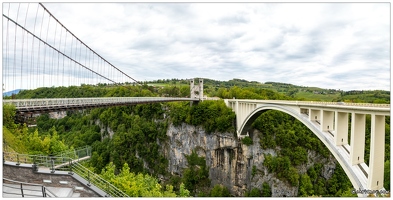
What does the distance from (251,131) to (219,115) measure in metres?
4.51

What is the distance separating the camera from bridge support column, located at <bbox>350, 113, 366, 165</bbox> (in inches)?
459

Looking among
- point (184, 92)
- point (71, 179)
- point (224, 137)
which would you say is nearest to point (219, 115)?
point (224, 137)

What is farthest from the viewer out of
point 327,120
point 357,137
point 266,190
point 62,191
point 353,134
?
point 266,190

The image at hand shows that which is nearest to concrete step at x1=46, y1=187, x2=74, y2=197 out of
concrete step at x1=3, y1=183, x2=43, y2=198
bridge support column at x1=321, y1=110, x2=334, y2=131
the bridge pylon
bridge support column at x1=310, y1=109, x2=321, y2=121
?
concrete step at x1=3, y1=183, x2=43, y2=198

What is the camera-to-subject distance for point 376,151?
35.0 feet

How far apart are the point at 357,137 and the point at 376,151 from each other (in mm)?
1237

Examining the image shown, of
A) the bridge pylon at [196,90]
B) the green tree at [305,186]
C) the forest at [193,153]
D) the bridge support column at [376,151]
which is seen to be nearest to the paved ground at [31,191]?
the forest at [193,153]

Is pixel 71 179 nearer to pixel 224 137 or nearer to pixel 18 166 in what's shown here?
pixel 18 166

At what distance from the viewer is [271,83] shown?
108375 millimetres

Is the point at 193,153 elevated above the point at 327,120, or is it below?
below

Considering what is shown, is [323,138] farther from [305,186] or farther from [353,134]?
[305,186]

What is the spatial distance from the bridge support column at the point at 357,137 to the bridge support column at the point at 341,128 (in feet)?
4.34

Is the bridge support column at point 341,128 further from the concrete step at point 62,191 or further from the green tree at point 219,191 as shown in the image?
the green tree at point 219,191

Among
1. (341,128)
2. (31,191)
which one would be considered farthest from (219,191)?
(31,191)
